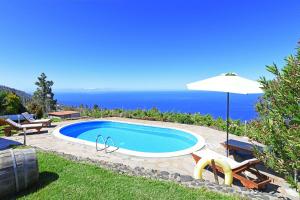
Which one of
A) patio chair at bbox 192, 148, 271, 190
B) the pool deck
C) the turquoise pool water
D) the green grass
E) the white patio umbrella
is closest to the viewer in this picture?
the green grass

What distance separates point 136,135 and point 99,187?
32.5 ft

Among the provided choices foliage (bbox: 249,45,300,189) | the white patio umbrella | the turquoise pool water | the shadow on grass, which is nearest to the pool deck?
the turquoise pool water

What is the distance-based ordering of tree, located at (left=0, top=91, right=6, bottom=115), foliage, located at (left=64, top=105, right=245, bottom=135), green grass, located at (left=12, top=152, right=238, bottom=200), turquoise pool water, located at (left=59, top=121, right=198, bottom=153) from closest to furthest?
green grass, located at (left=12, top=152, right=238, bottom=200), turquoise pool water, located at (left=59, top=121, right=198, bottom=153), foliage, located at (left=64, top=105, right=245, bottom=135), tree, located at (left=0, top=91, right=6, bottom=115)

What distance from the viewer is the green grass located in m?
4.65

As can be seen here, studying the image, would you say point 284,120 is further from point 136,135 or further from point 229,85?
point 136,135

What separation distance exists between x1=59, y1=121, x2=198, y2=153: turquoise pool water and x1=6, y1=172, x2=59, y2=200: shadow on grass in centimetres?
641

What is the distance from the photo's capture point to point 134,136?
579 inches

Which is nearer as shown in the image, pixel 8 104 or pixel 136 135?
pixel 136 135

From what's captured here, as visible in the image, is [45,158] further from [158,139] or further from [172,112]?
[172,112]

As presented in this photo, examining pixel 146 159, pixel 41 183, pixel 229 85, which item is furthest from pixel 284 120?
pixel 146 159

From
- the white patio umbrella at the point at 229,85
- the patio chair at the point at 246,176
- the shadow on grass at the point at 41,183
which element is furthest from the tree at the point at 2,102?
the patio chair at the point at 246,176

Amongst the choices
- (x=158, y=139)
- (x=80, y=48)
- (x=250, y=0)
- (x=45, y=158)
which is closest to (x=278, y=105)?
(x=45, y=158)

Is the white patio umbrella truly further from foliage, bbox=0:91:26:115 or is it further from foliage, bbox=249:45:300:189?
foliage, bbox=0:91:26:115

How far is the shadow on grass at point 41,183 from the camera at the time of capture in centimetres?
470
